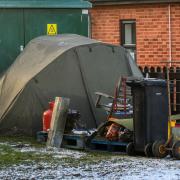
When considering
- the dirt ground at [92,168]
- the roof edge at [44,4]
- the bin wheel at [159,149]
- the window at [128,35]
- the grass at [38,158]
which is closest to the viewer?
the dirt ground at [92,168]

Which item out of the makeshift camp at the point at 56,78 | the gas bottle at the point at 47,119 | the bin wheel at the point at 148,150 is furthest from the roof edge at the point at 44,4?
the bin wheel at the point at 148,150

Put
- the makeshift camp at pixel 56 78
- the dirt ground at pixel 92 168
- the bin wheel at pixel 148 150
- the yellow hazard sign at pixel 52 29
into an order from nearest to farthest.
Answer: the dirt ground at pixel 92 168 → the bin wheel at pixel 148 150 → the makeshift camp at pixel 56 78 → the yellow hazard sign at pixel 52 29

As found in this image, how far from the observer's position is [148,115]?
34.4ft

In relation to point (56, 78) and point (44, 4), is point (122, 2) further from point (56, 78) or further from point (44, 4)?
point (56, 78)

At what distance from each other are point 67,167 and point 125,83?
95.8 inches

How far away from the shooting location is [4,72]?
13781mm

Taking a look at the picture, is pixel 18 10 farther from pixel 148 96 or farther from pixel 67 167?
pixel 67 167

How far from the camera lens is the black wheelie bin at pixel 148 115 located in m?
10.5

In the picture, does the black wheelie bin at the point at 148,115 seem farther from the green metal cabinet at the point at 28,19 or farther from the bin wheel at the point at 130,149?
the green metal cabinet at the point at 28,19

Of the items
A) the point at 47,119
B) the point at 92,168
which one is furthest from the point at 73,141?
the point at 92,168

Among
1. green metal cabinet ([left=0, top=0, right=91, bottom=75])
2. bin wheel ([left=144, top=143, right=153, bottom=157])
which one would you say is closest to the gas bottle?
bin wheel ([left=144, top=143, right=153, bottom=157])

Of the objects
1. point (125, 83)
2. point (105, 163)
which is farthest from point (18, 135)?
point (105, 163)

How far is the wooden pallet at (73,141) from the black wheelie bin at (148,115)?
1044 millimetres

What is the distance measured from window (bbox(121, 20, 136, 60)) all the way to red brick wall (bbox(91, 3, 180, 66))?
19cm
